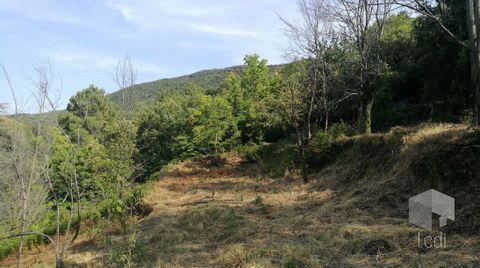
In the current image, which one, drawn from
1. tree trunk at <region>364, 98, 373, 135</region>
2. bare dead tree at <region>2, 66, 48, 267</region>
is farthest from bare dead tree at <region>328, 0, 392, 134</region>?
bare dead tree at <region>2, 66, 48, 267</region>

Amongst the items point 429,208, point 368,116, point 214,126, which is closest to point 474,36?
point 429,208

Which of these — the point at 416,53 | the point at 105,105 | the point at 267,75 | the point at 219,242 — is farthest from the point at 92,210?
the point at 105,105

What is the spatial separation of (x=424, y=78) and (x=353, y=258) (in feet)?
42.1

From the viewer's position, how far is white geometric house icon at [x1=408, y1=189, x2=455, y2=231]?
6.40 metres

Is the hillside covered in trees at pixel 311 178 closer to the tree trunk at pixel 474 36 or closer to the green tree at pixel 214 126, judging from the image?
the tree trunk at pixel 474 36

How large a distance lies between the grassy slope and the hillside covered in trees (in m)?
0.04

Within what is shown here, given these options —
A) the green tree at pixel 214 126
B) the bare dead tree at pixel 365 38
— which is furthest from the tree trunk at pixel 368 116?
the green tree at pixel 214 126

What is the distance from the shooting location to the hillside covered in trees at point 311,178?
6.49 metres

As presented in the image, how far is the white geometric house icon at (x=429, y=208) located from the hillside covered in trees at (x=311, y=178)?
0.14 m

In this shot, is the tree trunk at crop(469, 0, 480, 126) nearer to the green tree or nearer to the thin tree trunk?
the thin tree trunk

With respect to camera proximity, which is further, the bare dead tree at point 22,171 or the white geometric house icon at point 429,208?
the bare dead tree at point 22,171

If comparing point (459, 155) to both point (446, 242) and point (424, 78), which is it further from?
point (424, 78)

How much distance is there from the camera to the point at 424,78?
1622cm

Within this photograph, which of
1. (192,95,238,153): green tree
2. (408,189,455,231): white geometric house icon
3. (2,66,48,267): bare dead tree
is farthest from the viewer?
(192,95,238,153): green tree
